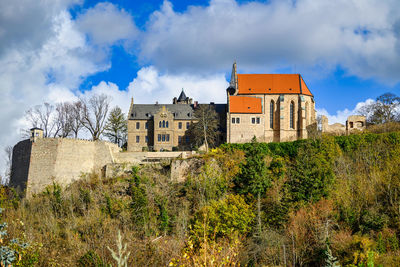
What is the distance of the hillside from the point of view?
2555cm

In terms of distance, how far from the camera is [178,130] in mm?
56406

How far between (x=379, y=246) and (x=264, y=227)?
7.98m

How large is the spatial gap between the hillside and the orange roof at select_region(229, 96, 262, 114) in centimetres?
977

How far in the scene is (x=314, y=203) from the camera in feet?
102

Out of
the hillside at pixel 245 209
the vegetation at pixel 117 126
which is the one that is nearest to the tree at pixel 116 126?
the vegetation at pixel 117 126

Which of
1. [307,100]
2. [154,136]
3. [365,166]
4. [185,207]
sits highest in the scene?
[307,100]

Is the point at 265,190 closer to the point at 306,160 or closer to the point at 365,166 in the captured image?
the point at 306,160

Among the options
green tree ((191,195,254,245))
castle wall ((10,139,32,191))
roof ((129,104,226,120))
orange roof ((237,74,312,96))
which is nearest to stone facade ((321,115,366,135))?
orange roof ((237,74,312,96))

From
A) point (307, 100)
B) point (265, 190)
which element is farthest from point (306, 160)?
point (307, 100)

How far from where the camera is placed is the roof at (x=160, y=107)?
57.1 m

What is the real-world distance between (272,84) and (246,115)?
798 cm

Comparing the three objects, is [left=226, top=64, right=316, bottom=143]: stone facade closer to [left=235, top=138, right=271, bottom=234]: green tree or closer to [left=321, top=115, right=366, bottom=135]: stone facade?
[left=321, top=115, right=366, bottom=135]: stone facade

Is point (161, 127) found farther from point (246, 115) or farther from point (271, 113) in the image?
point (271, 113)

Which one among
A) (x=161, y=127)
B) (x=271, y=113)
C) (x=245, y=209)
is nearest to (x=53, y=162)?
(x=161, y=127)
